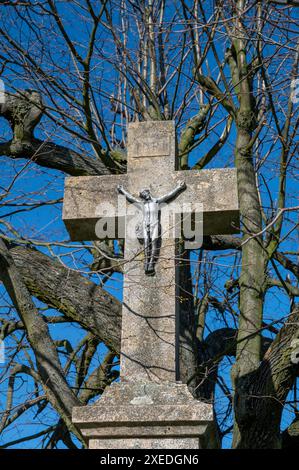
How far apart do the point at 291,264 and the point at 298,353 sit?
8.06 ft

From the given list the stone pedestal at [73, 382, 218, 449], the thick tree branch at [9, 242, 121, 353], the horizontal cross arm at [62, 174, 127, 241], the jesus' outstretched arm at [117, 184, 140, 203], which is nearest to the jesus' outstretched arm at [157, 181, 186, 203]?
the jesus' outstretched arm at [117, 184, 140, 203]

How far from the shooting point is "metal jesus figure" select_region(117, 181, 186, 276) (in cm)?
505

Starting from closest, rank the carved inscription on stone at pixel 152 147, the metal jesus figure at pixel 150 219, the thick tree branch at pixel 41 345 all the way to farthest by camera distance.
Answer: the metal jesus figure at pixel 150 219
the carved inscription on stone at pixel 152 147
the thick tree branch at pixel 41 345

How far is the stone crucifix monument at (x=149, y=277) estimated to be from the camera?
4.17 meters

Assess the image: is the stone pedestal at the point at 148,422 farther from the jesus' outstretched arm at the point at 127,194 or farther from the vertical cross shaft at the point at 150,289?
the jesus' outstretched arm at the point at 127,194

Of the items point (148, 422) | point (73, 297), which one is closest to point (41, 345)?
point (73, 297)

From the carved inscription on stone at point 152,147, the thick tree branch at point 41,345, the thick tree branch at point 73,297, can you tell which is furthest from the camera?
the thick tree branch at point 73,297

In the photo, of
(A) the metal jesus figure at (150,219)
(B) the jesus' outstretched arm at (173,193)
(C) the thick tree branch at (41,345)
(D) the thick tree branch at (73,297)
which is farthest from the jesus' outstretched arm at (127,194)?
(D) the thick tree branch at (73,297)

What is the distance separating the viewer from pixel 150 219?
5160 mm

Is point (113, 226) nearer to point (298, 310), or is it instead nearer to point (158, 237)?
point (158, 237)

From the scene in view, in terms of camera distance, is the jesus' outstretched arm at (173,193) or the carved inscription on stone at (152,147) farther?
the carved inscription on stone at (152,147)

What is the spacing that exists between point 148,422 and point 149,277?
1143 mm

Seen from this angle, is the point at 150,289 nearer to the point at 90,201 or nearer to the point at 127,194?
the point at 127,194
